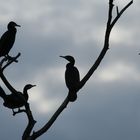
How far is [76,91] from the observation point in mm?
10875

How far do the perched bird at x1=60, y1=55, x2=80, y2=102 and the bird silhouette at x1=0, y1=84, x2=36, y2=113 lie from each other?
1.00 meters

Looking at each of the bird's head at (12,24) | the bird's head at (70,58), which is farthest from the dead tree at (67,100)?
the bird's head at (12,24)

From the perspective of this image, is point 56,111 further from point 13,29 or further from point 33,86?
point 13,29

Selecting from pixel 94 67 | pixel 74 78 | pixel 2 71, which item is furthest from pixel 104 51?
pixel 74 78

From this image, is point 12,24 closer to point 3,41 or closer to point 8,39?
point 8,39

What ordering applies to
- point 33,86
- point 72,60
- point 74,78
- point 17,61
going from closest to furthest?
1. point 17,61
2. point 74,78
3. point 72,60
4. point 33,86

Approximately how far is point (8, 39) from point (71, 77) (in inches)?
113

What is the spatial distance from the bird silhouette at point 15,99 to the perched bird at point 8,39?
118 centimetres

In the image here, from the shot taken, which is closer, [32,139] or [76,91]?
[32,139]

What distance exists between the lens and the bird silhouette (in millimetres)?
10328

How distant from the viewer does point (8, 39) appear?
50.0 feet

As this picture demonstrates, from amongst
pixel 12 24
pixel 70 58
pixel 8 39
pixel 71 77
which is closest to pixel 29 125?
pixel 71 77

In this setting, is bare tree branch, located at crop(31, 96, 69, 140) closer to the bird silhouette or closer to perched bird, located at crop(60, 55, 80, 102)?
the bird silhouette

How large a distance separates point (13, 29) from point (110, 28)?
21.0 ft
